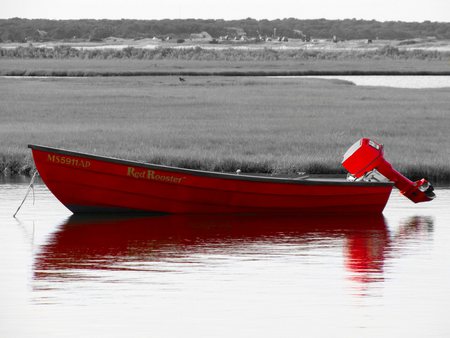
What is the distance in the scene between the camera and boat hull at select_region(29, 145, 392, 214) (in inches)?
864

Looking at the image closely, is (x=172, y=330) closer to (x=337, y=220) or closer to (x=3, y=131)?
(x=337, y=220)

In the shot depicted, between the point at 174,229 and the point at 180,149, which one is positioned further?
the point at 180,149

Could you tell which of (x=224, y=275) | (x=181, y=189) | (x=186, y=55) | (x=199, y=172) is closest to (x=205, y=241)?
(x=199, y=172)

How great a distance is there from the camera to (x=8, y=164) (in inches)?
1178

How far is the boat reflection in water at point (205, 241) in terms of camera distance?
56.6 ft

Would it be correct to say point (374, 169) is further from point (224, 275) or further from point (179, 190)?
point (224, 275)

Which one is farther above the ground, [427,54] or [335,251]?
[335,251]

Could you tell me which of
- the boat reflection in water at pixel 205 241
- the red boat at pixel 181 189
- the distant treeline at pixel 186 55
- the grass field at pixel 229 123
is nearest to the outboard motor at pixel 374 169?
the red boat at pixel 181 189

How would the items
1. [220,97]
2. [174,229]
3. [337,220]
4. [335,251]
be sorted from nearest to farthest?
[335,251] < [174,229] < [337,220] < [220,97]

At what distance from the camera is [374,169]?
76.1 feet

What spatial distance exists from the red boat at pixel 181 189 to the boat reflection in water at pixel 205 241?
250 mm

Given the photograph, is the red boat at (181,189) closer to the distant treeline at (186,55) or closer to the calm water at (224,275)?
the calm water at (224,275)

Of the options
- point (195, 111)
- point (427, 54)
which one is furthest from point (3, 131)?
point (427, 54)

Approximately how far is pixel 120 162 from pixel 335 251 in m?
4.91
